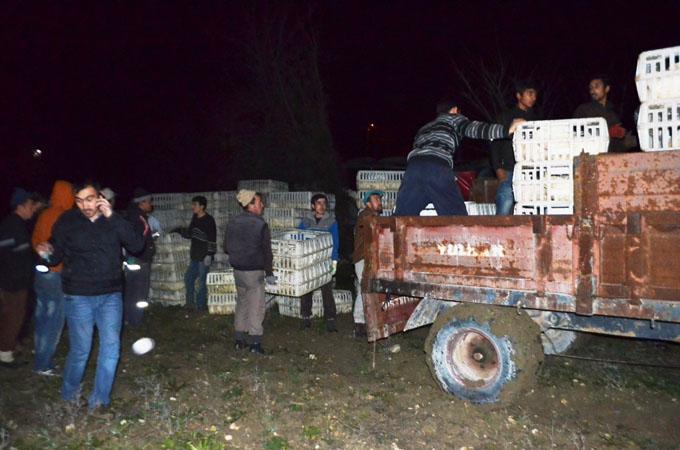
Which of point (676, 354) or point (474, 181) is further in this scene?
point (474, 181)

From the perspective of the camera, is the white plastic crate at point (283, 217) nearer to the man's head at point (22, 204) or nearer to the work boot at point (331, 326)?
the work boot at point (331, 326)

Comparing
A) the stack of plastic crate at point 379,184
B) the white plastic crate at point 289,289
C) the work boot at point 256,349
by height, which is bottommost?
the work boot at point 256,349

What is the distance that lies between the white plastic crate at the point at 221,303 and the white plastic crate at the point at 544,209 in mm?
5532

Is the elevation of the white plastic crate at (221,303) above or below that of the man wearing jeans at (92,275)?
below

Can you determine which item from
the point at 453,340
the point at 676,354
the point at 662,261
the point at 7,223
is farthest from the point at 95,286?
the point at 676,354

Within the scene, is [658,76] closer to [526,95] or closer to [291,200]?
[526,95]

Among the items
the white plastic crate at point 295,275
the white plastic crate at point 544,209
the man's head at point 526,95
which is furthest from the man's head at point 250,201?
the man's head at point 526,95

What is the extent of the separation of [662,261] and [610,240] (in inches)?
14.8

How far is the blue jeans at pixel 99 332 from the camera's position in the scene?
15.7ft

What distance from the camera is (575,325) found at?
4508 millimetres

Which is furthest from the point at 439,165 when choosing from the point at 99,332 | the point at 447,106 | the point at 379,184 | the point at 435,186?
the point at 379,184

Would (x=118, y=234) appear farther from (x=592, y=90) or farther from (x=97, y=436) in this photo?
(x=592, y=90)

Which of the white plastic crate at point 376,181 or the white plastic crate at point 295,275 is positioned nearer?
the white plastic crate at point 295,275

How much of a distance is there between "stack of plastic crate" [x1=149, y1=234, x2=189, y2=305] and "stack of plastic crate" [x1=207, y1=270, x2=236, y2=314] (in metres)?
1.18
